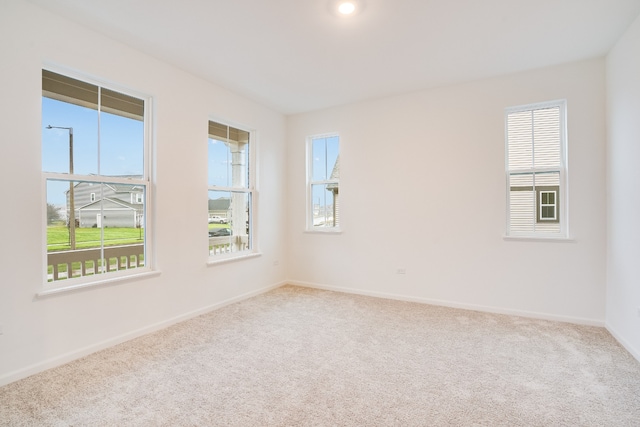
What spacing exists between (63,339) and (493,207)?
4406mm

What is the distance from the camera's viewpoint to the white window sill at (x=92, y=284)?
239 cm

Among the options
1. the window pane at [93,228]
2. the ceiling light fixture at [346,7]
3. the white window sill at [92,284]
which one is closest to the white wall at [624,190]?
the ceiling light fixture at [346,7]

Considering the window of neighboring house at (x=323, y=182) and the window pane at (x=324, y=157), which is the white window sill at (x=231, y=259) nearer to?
the window of neighboring house at (x=323, y=182)

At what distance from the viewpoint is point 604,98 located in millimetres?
3152

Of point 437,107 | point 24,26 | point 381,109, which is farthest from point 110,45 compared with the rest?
point 437,107

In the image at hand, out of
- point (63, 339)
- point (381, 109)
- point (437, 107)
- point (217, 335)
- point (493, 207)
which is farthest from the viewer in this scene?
point (381, 109)

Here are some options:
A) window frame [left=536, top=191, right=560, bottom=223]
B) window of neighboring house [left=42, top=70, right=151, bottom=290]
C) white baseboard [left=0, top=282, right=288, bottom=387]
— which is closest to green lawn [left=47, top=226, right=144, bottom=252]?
window of neighboring house [left=42, top=70, right=151, bottom=290]

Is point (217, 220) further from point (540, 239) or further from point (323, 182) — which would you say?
point (540, 239)

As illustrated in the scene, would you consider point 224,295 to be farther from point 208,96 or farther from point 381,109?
point 381,109

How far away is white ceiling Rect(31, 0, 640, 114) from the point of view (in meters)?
2.37

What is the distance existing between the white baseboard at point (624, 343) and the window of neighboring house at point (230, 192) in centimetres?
415

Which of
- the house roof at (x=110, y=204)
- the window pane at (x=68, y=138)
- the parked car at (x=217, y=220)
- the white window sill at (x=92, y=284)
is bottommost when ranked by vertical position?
the white window sill at (x=92, y=284)

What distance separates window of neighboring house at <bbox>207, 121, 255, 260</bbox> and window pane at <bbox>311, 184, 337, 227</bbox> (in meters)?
1.01

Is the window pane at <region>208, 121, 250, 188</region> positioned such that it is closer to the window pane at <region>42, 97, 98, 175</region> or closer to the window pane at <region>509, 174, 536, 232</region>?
the window pane at <region>42, 97, 98, 175</region>
